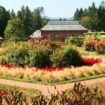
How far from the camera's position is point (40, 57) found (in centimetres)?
1986

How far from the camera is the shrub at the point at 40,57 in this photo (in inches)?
780

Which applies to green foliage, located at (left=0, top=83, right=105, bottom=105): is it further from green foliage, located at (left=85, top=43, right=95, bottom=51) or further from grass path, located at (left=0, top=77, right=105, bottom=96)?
green foliage, located at (left=85, top=43, right=95, bottom=51)

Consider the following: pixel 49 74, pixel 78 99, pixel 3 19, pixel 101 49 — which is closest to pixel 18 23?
pixel 3 19

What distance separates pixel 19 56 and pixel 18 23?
46.9m

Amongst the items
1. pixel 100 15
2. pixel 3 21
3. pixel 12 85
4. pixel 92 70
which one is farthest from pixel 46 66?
pixel 100 15

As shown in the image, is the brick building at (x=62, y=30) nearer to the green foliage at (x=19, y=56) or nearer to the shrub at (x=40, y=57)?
the green foliage at (x=19, y=56)

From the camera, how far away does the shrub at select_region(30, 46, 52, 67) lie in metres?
19.8

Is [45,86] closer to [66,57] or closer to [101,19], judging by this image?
[66,57]

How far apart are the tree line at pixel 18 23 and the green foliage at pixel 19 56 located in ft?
82.8

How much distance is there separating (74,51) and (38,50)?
211 cm

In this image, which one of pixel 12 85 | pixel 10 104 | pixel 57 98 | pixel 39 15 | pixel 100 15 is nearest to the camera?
pixel 10 104

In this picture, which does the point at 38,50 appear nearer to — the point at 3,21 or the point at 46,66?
the point at 46,66

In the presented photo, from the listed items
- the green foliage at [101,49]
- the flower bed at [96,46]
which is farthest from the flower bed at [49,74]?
the flower bed at [96,46]

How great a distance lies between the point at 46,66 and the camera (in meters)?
20.0
